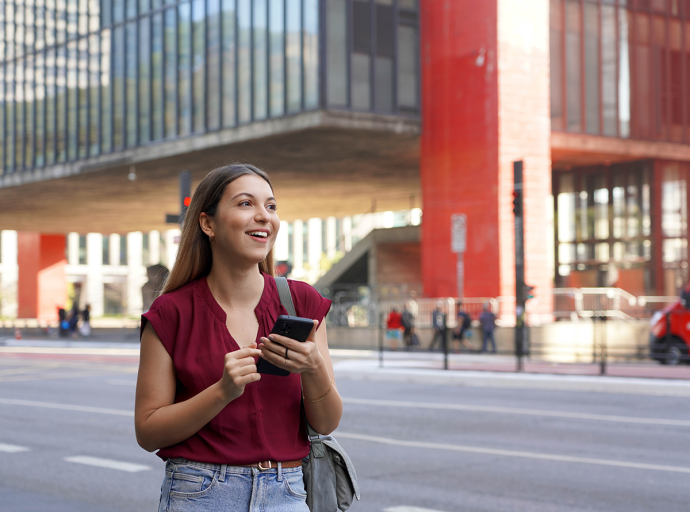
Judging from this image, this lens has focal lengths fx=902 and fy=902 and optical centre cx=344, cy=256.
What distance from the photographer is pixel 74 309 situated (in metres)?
42.4

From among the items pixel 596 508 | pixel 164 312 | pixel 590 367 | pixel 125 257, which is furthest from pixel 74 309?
pixel 125 257

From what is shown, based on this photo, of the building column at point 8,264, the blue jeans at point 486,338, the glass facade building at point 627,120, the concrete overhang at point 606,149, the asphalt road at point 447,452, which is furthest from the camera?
the building column at point 8,264

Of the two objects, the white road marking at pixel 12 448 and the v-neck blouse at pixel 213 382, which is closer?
the v-neck blouse at pixel 213 382

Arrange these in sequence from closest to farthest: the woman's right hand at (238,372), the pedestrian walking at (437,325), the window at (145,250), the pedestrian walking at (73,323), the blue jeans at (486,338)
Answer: the woman's right hand at (238,372), the blue jeans at (486,338), the pedestrian walking at (437,325), the pedestrian walking at (73,323), the window at (145,250)

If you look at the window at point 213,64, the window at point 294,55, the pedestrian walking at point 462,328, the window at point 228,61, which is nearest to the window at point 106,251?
the window at point 213,64

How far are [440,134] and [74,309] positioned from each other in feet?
67.8

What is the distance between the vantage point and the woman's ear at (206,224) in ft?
9.21

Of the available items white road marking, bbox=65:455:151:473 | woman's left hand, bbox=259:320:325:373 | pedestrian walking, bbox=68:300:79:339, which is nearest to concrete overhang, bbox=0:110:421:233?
pedestrian walking, bbox=68:300:79:339

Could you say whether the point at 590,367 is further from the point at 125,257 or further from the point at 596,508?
the point at 125,257

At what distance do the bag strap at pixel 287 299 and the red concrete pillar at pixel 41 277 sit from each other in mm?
61986

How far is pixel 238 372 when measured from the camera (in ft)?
8.04

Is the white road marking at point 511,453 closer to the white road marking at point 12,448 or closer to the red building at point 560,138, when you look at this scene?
the white road marking at point 12,448

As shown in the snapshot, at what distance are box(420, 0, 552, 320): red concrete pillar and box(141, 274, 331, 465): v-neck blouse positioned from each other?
26.6 meters

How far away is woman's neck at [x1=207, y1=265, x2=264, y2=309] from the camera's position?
2770mm
